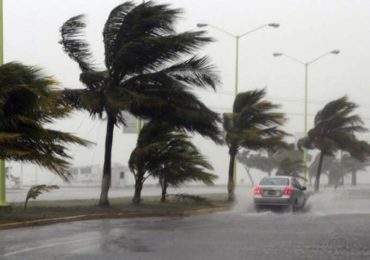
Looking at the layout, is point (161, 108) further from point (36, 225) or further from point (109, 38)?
point (36, 225)

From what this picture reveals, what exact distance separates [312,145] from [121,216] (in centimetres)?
2563

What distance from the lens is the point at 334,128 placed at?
4466 centimetres

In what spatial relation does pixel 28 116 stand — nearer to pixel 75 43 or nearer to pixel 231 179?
pixel 75 43

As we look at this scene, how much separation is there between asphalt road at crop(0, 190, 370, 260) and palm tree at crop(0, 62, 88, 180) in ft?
5.82

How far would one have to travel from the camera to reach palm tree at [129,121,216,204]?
81.7 ft

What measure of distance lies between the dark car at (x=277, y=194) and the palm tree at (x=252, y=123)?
5111 millimetres

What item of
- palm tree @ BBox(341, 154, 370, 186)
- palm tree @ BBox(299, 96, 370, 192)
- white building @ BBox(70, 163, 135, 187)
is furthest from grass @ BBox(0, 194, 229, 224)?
palm tree @ BBox(341, 154, 370, 186)

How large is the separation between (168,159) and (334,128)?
72.2 ft

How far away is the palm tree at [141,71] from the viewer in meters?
22.8

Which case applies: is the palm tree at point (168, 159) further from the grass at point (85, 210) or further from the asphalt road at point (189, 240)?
the asphalt road at point (189, 240)

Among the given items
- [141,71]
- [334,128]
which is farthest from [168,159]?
[334,128]

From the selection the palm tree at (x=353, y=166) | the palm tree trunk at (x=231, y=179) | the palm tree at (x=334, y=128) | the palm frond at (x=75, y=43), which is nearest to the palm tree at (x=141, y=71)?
the palm frond at (x=75, y=43)

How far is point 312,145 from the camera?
45.1 metres

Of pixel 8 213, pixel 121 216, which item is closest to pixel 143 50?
pixel 121 216
